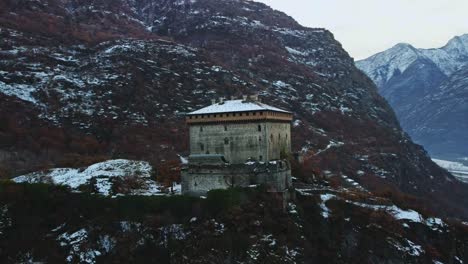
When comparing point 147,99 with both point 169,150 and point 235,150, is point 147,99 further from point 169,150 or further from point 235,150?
point 235,150

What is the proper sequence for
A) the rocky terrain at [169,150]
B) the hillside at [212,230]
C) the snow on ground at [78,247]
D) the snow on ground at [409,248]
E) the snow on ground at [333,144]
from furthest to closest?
the snow on ground at [333,144] < the snow on ground at [409,248] < the rocky terrain at [169,150] < the snow on ground at [78,247] < the hillside at [212,230]

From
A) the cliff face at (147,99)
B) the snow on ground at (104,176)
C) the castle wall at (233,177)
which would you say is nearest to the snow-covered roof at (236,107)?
the castle wall at (233,177)

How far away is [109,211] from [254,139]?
1671 centimetres

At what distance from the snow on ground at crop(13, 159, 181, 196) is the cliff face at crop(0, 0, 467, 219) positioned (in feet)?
23.3

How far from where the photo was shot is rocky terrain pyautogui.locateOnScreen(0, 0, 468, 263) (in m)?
52.6

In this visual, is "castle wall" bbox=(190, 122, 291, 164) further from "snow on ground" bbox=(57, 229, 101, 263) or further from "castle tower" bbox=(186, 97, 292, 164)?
"snow on ground" bbox=(57, 229, 101, 263)

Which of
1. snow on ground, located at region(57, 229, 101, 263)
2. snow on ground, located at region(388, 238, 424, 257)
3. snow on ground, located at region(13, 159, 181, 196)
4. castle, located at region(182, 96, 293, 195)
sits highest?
castle, located at region(182, 96, 293, 195)

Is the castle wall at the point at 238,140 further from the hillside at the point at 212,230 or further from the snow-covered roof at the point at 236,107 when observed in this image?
the hillside at the point at 212,230

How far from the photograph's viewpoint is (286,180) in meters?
59.7

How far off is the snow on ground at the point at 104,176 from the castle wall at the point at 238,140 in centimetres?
618

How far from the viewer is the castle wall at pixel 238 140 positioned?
5872 centimetres

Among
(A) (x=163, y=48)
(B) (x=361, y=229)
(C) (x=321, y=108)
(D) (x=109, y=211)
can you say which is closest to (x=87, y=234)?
(D) (x=109, y=211)

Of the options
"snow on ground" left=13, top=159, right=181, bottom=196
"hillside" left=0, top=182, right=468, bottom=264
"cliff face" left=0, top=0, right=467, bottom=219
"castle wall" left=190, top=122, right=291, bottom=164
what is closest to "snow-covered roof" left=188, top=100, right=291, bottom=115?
"castle wall" left=190, top=122, right=291, bottom=164

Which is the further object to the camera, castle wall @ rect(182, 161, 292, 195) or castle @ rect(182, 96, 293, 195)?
castle @ rect(182, 96, 293, 195)
